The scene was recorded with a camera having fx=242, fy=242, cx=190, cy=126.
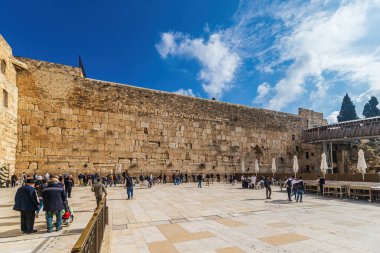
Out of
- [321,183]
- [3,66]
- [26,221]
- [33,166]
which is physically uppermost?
[3,66]

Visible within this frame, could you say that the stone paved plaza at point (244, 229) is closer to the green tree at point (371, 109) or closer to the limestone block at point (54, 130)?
the limestone block at point (54, 130)

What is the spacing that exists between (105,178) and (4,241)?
13248 millimetres

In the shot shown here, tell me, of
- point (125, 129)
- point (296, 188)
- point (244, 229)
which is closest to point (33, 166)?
point (125, 129)

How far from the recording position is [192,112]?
24016mm

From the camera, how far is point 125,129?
20.2 m

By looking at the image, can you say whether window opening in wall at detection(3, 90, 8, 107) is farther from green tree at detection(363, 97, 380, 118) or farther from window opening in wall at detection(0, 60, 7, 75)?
green tree at detection(363, 97, 380, 118)

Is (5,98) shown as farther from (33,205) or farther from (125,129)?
(33,205)

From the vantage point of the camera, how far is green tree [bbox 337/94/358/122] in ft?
179

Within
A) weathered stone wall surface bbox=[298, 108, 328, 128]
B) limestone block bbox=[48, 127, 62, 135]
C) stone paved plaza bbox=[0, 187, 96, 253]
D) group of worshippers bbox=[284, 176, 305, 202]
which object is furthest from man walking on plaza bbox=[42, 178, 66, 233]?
weathered stone wall surface bbox=[298, 108, 328, 128]

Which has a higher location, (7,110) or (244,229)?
(7,110)

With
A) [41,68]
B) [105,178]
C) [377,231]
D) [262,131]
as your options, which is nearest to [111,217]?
[377,231]

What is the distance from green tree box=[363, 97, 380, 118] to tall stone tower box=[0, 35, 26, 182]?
6695cm

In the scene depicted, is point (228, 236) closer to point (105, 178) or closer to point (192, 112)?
point (105, 178)

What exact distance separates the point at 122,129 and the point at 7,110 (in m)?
7.73
